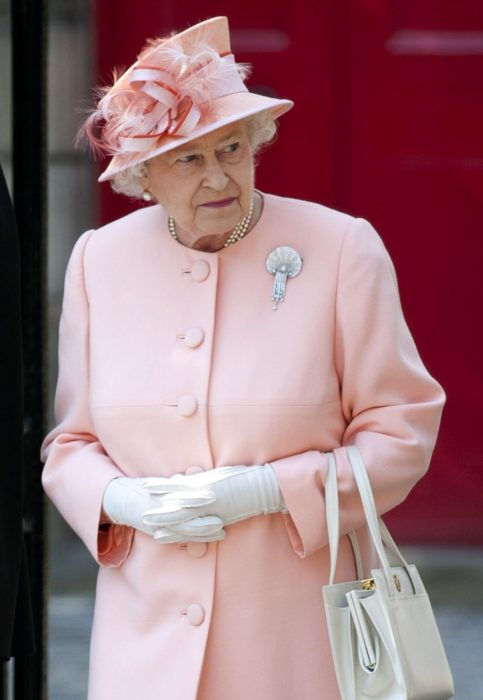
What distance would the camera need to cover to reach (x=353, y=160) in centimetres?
487

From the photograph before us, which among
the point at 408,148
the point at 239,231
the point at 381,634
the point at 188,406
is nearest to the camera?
the point at 381,634

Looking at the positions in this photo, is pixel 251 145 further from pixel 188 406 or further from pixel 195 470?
pixel 195 470

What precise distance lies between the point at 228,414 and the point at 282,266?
282mm

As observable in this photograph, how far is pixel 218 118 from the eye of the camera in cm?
283

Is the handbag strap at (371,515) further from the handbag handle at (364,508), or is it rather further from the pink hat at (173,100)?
the pink hat at (173,100)

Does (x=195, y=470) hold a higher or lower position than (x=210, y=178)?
lower

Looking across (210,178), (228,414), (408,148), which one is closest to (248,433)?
(228,414)

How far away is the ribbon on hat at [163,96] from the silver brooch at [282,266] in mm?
289

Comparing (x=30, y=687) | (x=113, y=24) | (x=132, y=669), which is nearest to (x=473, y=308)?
(x=113, y=24)

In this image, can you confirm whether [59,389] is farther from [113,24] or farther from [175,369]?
[113,24]

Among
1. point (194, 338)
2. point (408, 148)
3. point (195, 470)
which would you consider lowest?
point (195, 470)

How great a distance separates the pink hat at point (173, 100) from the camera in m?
2.83

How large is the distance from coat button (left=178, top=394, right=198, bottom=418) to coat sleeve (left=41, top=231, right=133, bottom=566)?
0.17 meters

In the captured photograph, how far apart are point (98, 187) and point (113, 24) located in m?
0.48
